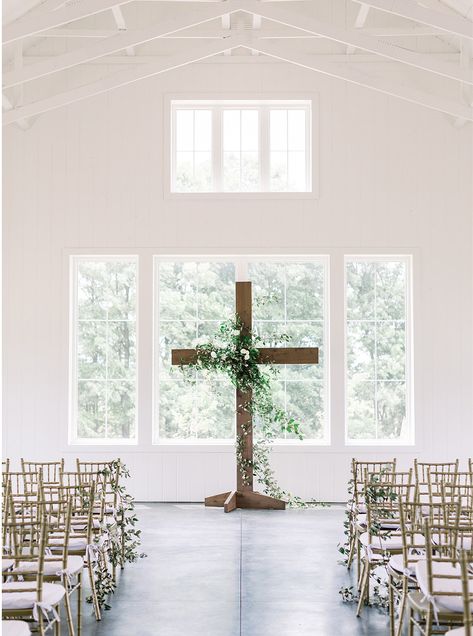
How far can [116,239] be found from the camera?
999 centimetres

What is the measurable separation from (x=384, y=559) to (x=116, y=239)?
626 cm

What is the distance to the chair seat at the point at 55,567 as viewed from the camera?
455 centimetres

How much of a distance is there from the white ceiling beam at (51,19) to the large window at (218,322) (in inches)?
144

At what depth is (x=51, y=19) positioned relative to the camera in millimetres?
7027

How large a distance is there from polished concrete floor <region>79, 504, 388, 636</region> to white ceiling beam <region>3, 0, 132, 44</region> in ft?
15.7

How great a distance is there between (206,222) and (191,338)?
1.51m

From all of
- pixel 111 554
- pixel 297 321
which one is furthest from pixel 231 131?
pixel 111 554

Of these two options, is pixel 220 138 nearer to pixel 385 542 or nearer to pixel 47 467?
pixel 47 467

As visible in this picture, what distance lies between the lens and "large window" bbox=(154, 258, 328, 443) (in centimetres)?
1006

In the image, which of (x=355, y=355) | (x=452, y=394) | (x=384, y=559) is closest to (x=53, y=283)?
(x=355, y=355)

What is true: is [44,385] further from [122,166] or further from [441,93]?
[441,93]

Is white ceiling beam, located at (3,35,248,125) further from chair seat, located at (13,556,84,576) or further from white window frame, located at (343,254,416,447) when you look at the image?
chair seat, located at (13,556,84,576)

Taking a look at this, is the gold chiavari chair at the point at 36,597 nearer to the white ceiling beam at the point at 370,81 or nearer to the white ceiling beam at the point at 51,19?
the white ceiling beam at the point at 51,19

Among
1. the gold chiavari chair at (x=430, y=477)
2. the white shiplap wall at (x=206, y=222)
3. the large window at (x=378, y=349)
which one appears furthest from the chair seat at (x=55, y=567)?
the large window at (x=378, y=349)
